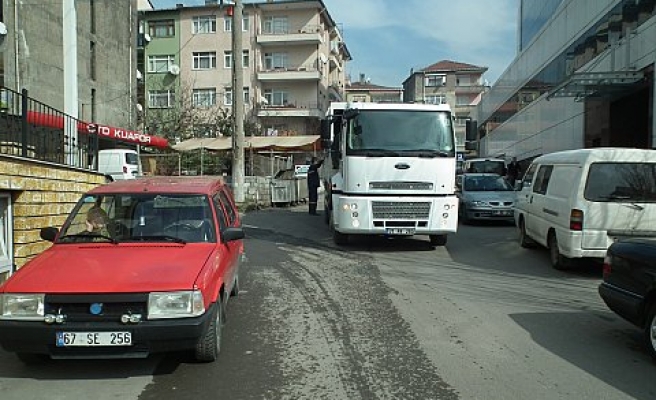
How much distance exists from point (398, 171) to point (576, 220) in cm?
355

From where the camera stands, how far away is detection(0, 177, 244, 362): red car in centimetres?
462

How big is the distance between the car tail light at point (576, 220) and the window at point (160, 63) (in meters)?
49.7

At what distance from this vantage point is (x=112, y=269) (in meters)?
5.05

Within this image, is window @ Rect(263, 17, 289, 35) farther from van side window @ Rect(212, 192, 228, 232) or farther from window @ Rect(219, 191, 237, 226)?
van side window @ Rect(212, 192, 228, 232)

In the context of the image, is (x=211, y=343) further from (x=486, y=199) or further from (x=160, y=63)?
(x=160, y=63)

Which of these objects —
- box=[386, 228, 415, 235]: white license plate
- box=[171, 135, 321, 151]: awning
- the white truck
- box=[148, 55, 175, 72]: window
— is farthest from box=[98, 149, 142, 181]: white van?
→ box=[148, 55, 175, 72]: window

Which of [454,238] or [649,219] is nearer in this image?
[649,219]

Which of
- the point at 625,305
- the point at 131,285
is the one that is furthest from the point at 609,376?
the point at 131,285

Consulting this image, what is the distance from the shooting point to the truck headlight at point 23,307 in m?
4.65

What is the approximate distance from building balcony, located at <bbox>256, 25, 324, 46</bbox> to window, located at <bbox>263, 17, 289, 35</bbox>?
230mm

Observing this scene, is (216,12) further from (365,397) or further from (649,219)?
(365,397)

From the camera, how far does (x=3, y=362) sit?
5.40 metres

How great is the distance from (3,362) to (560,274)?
8144 mm

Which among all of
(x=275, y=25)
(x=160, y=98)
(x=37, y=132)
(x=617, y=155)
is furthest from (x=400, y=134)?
(x=160, y=98)
